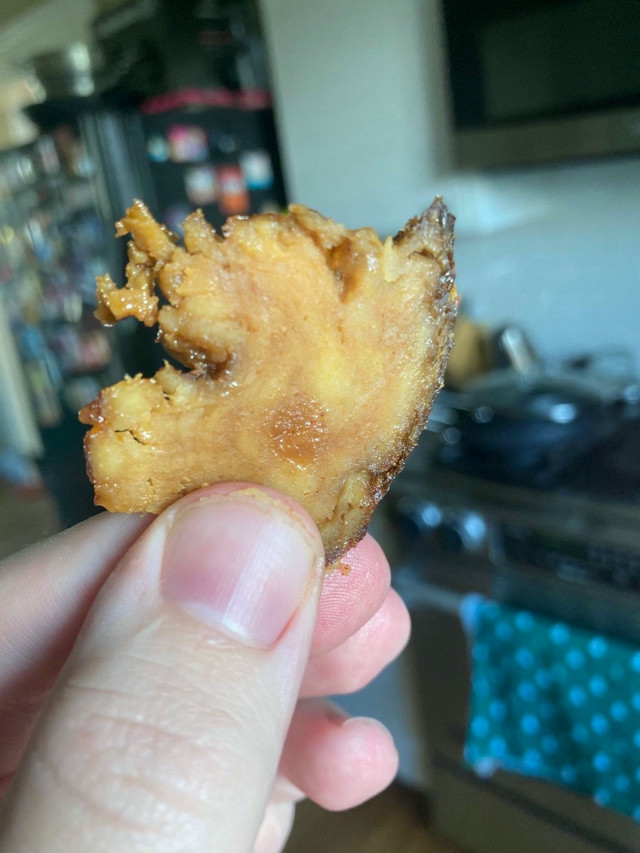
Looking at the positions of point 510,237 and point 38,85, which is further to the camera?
point 38,85

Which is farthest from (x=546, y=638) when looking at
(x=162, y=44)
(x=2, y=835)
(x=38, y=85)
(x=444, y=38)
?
(x=38, y=85)

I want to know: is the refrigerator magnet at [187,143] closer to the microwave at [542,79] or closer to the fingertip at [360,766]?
the microwave at [542,79]

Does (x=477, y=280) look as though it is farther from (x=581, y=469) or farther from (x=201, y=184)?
(x=201, y=184)

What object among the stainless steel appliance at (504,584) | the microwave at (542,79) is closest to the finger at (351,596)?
the stainless steel appliance at (504,584)

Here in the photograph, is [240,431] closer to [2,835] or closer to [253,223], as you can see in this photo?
[253,223]

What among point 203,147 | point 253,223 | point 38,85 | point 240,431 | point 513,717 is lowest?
point 513,717

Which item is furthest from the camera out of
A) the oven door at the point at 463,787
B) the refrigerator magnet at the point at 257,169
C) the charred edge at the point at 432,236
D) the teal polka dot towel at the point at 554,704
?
the refrigerator magnet at the point at 257,169
